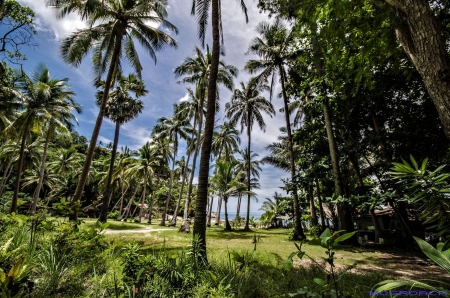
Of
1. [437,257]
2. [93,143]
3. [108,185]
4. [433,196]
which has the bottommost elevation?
[437,257]

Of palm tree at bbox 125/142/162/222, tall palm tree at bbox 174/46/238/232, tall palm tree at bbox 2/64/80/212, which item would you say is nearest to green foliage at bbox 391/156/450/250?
tall palm tree at bbox 174/46/238/232

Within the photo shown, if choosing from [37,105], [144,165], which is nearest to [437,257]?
[37,105]

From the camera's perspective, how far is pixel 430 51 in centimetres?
312

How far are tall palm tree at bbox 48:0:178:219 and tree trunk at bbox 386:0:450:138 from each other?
11174 millimetres

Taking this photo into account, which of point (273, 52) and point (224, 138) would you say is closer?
point (273, 52)

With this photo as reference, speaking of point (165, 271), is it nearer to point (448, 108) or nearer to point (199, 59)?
point (448, 108)

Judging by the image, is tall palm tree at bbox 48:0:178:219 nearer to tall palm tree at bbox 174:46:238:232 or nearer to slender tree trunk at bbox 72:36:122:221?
slender tree trunk at bbox 72:36:122:221

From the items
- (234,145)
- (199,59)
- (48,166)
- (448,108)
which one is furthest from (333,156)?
(48,166)

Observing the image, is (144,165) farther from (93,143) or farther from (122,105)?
(93,143)

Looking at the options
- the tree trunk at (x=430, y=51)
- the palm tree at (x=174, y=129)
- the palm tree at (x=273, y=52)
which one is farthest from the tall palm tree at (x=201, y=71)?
the tree trunk at (x=430, y=51)

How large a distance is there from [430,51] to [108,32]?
542 inches

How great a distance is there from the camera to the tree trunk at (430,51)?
2.98 m

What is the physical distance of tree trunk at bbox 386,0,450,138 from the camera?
2.98 metres

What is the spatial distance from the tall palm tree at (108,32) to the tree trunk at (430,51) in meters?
11.2
